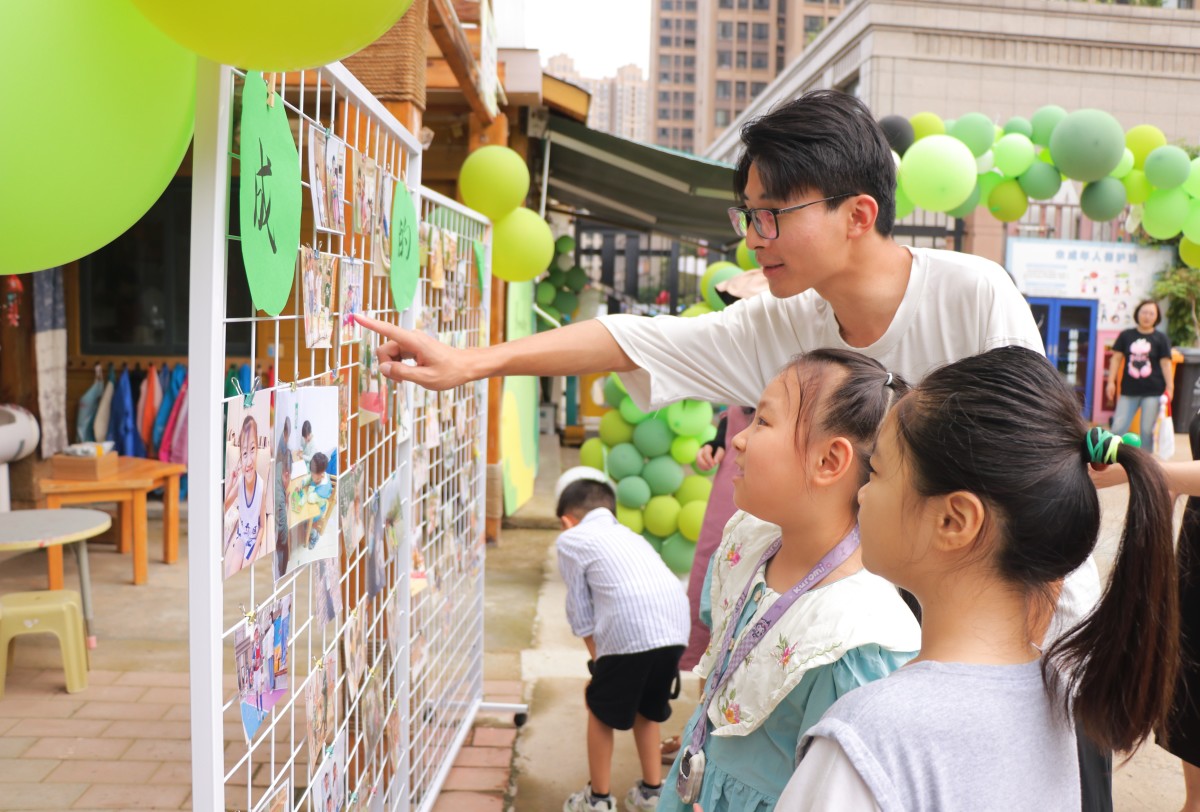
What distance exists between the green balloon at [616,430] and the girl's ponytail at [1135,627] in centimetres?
435

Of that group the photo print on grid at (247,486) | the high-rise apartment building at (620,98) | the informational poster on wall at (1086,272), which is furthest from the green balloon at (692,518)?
the high-rise apartment building at (620,98)

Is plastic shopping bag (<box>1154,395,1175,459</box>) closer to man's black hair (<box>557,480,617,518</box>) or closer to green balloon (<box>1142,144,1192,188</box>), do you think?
green balloon (<box>1142,144,1192,188</box>)

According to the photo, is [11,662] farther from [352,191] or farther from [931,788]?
[931,788]

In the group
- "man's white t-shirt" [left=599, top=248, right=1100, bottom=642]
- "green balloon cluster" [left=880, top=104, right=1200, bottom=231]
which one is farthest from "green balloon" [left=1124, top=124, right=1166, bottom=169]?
"man's white t-shirt" [left=599, top=248, right=1100, bottom=642]

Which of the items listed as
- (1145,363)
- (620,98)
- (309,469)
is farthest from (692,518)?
(620,98)

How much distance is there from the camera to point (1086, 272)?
14.1 meters

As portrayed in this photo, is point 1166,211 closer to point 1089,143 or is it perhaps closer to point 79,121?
point 1089,143

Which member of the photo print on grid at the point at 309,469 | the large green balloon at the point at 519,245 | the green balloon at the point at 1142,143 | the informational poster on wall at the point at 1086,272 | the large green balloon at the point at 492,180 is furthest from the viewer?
the informational poster on wall at the point at 1086,272

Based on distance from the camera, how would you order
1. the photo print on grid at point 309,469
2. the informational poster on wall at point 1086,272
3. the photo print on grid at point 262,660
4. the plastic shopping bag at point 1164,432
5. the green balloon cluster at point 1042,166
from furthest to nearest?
the informational poster on wall at point 1086,272
the plastic shopping bag at point 1164,432
the green balloon cluster at point 1042,166
the photo print on grid at point 309,469
the photo print on grid at point 262,660

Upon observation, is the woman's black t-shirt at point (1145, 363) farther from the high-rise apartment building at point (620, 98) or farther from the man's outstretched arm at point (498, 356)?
the high-rise apartment building at point (620, 98)

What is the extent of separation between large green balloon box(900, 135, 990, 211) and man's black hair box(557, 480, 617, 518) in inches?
123

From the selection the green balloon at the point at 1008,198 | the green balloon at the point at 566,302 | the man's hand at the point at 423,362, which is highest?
the green balloon at the point at 1008,198

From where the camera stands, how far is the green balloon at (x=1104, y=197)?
5949mm

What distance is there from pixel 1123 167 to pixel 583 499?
446cm
